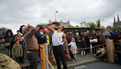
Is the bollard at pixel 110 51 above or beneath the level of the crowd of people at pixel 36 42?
beneath

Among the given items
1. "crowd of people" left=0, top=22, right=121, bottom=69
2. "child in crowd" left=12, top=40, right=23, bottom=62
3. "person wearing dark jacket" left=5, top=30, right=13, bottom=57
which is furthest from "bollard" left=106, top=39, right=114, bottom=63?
"person wearing dark jacket" left=5, top=30, right=13, bottom=57

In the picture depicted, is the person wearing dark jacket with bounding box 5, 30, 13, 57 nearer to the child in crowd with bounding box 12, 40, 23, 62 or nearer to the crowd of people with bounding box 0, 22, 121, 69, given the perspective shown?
the crowd of people with bounding box 0, 22, 121, 69

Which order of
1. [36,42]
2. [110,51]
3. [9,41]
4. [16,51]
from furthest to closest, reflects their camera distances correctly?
[110,51]
[9,41]
[16,51]
[36,42]

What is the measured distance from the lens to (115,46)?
22.2 ft

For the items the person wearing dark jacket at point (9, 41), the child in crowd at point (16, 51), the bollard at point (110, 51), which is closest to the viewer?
the child in crowd at point (16, 51)

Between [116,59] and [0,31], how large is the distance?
7.43 metres

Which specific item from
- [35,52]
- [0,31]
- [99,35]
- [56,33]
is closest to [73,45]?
[99,35]

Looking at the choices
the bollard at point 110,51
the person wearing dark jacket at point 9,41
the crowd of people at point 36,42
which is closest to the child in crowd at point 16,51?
the crowd of people at point 36,42

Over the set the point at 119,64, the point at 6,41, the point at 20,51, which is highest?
the point at 6,41

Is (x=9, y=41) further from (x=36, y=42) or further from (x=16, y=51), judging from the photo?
(x=36, y=42)

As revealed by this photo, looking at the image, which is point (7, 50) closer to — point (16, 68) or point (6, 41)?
point (6, 41)

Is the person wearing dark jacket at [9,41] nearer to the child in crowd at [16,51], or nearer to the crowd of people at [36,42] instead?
the crowd of people at [36,42]

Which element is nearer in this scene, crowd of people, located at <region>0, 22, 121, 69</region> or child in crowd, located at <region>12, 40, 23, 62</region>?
crowd of people, located at <region>0, 22, 121, 69</region>

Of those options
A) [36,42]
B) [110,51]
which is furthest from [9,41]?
[110,51]
